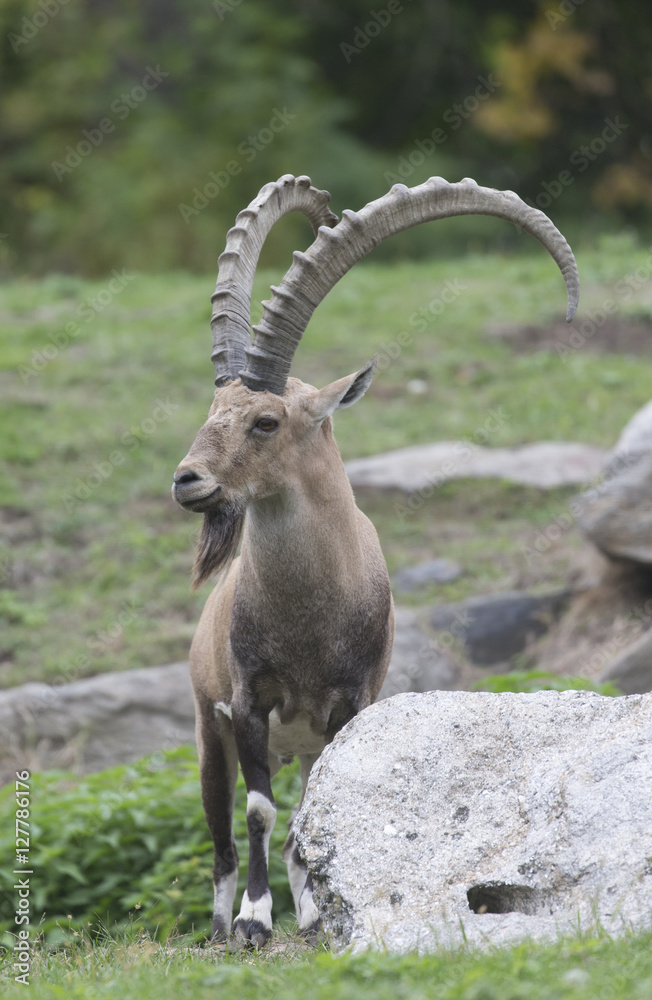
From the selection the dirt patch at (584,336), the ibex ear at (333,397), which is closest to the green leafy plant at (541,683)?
the ibex ear at (333,397)

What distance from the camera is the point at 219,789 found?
542 cm

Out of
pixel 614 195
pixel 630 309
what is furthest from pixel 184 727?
pixel 614 195

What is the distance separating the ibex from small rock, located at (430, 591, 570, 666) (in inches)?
138

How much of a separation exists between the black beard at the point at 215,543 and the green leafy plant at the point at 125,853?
6.59 feet

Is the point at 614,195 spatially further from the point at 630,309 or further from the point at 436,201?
the point at 436,201

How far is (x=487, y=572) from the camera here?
9.33m

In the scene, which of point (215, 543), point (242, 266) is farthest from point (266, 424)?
point (242, 266)

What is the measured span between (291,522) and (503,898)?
170cm

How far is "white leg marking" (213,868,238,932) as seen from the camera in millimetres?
5285

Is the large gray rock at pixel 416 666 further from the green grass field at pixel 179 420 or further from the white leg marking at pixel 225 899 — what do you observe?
the white leg marking at pixel 225 899

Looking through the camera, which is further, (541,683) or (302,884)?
(541,683)

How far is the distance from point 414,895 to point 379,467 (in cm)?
684

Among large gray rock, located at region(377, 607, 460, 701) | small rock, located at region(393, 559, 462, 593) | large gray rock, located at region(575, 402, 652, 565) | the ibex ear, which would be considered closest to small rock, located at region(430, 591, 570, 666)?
large gray rock, located at region(377, 607, 460, 701)

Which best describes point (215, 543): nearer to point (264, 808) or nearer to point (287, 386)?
point (287, 386)
